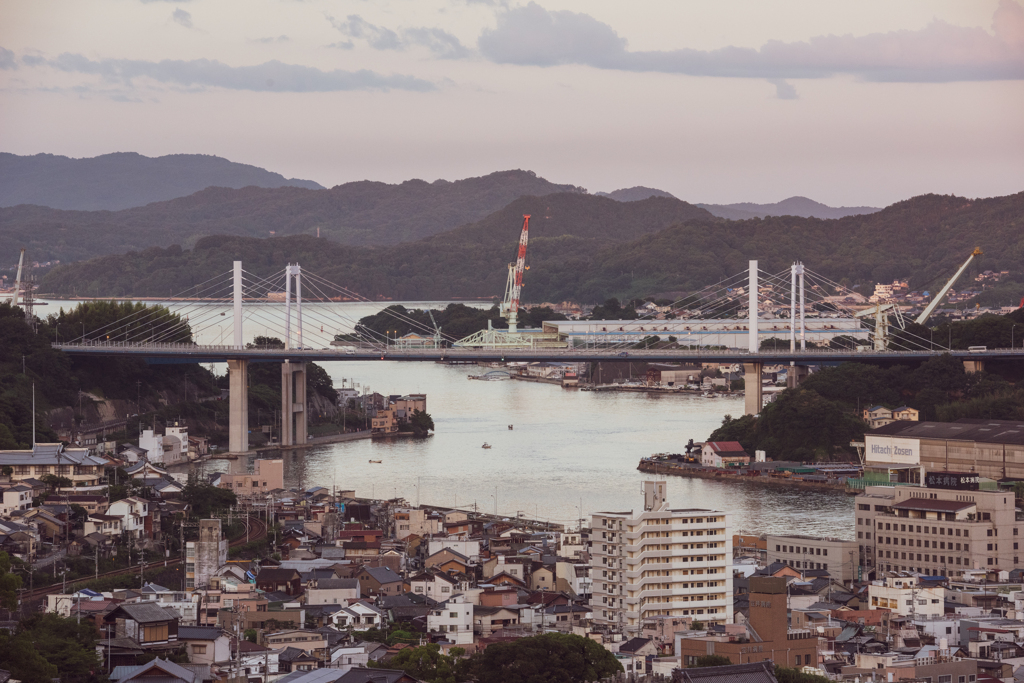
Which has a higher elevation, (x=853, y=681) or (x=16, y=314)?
(x=16, y=314)

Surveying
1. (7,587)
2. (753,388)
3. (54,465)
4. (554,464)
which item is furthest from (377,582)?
(753,388)

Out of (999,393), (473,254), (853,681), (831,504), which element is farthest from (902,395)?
(473,254)

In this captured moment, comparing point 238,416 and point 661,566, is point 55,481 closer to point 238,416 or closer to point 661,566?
point 661,566

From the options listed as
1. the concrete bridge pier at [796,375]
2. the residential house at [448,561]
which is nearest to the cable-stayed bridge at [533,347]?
the concrete bridge pier at [796,375]

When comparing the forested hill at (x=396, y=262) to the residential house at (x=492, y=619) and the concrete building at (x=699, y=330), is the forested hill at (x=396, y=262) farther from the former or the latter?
the residential house at (x=492, y=619)

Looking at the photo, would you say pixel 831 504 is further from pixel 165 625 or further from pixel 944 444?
pixel 165 625

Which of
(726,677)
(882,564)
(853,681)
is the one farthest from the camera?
(882,564)

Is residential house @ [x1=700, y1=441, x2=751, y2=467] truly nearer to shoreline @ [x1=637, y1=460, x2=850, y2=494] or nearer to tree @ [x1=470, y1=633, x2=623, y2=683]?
shoreline @ [x1=637, y1=460, x2=850, y2=494]
